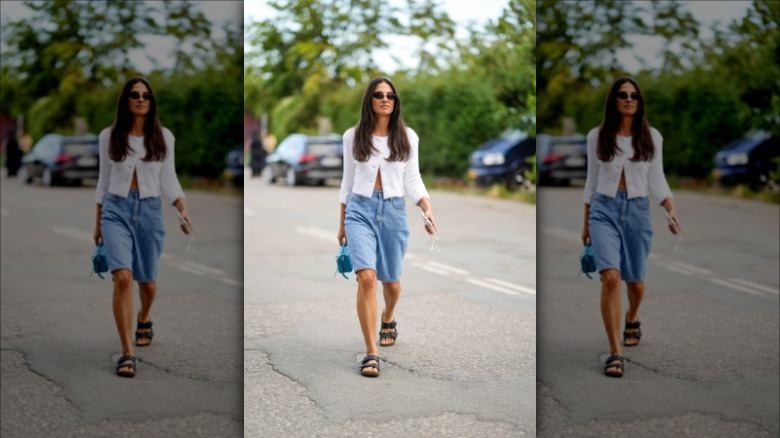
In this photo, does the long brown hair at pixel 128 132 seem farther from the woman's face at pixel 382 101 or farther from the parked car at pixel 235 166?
the woman's face at pixel 382 101

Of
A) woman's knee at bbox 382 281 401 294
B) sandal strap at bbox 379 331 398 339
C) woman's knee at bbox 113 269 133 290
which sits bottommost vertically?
sandal strap at bbox 379 331 398 339

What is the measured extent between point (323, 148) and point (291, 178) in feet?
1.08

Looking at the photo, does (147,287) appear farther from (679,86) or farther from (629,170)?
(679,86)

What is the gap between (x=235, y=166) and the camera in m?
4.98

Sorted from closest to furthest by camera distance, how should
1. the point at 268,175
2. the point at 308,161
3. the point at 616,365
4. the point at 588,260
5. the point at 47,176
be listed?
the point at 616,365
the point at 588,260
the point at 308,161
the point at 268,175
the point at 47,176

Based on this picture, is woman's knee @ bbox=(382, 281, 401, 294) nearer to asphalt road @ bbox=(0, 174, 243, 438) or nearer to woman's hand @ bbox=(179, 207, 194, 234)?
asphalt road @ bbox=(0, 174, 243, 438)

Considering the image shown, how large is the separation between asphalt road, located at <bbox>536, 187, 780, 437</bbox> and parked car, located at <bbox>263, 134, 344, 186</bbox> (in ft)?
3.09

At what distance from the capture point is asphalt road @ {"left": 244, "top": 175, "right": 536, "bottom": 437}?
404 centimetres

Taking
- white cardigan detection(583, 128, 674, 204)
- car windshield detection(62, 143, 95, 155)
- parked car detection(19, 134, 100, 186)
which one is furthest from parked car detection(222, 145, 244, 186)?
car windshield detection(62, 143, 95, 155)

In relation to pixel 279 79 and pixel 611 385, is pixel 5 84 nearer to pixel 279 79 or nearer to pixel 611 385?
pixel 279 79

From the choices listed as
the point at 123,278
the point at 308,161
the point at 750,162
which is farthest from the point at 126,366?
the point at 750,162

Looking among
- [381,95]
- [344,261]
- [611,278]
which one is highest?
[381,95]

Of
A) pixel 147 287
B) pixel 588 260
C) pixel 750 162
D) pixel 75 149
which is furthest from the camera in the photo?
pixel 750 162

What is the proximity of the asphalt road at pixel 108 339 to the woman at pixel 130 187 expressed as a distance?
0.31 meters
